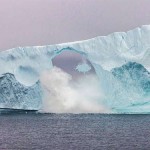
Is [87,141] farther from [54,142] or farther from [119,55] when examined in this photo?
[119,55]

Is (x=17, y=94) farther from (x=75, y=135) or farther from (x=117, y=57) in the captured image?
(x=75, y=135)

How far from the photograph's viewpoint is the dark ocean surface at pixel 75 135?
88.2 feet

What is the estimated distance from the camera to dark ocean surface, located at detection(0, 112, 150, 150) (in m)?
26.9

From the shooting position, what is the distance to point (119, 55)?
39656mm

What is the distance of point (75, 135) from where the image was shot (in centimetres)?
3177

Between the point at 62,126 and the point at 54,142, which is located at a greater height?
the point at 62,126

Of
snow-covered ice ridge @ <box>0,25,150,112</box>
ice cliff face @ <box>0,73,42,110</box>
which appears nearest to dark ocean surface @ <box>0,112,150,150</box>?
ice cliff face @ <box>0,73,42,110</box>

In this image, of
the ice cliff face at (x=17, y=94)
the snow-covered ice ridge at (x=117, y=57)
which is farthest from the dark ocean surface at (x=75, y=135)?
the snow-covered ice ridge at (x=117, y=57)

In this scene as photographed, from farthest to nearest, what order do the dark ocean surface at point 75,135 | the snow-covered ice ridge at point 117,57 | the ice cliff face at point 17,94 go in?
1. the ice cliff face at point 17,94
2. the snow-covered ice ridge at point 117,57
3. the dark ocean surface at point 75,135

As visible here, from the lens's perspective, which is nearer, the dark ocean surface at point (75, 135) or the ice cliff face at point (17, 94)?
the dark ocean surface at point (75, 135)

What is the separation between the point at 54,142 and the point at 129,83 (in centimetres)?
1225

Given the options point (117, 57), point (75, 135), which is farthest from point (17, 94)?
point (75, 135)

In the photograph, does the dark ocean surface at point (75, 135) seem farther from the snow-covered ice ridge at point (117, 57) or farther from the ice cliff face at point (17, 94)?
the snow-covered ice ridge at point (117, 57)

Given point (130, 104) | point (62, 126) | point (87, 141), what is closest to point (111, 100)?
point (130, 104)
